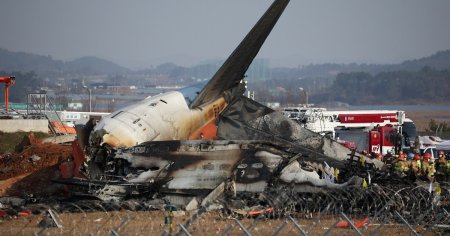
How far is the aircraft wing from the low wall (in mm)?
24939

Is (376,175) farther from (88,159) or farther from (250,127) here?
(88,159)

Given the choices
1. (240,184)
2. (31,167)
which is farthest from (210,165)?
(31,167)

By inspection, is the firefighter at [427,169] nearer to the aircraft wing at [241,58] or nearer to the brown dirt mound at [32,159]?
the aircraft wing at [241,58]

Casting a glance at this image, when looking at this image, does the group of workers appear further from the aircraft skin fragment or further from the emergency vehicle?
the emergency vehicle

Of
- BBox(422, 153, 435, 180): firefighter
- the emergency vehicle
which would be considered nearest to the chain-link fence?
BBox(422, 153, 435, 180): firefighter

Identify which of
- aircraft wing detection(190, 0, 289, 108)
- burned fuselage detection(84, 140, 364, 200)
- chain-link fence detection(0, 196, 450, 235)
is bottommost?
chain-link fence detection(0, 196, 450, 235)

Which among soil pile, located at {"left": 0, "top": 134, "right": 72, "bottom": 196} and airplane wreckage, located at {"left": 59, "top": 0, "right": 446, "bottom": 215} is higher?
airplane wreckage, located at {"left": 59, "top": 0, "right": 446, "bottom": 215}

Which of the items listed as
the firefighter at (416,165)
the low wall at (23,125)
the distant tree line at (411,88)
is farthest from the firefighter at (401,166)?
the distant tree line at (411,88)

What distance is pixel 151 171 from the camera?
22.2 meters

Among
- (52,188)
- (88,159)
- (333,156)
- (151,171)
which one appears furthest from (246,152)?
(52,188)

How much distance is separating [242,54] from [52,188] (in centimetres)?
855

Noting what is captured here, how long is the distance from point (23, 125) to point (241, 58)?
26.7m

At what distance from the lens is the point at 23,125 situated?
51438 mm

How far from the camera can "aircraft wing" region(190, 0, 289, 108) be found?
28.6 meters
